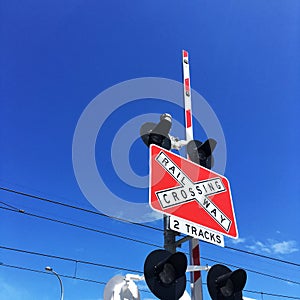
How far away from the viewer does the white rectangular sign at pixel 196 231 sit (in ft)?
8.29

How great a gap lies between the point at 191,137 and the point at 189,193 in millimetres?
731

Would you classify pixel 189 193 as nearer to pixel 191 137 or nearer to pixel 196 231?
pixel 196 231

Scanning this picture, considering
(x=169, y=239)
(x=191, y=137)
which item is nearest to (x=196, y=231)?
(x=169, y=239)

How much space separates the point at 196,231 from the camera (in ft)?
8.63

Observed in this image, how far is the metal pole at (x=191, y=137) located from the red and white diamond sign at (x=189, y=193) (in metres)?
0.23

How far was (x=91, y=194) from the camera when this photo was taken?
2453 mm

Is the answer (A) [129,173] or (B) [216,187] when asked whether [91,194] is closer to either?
(A) [129,173]

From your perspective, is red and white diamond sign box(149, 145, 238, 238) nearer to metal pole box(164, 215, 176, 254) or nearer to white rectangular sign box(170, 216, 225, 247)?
white rectangular sign box(170, 216, 225, 247)

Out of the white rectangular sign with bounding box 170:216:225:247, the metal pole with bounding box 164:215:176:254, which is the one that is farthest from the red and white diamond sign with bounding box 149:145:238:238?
the metal pole with bounding box 164:215:176:254

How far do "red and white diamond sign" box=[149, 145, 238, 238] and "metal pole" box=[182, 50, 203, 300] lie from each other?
0.23m

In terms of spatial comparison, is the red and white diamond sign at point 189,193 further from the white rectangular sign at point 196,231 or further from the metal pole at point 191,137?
the metal pole at point 191,137

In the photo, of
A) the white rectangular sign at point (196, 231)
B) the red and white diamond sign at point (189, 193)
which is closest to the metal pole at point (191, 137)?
the white rectangular sign at point (196, 231)

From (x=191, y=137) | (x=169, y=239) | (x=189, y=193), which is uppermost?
(x=191, y=137)

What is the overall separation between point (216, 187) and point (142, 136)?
790 millimetres
